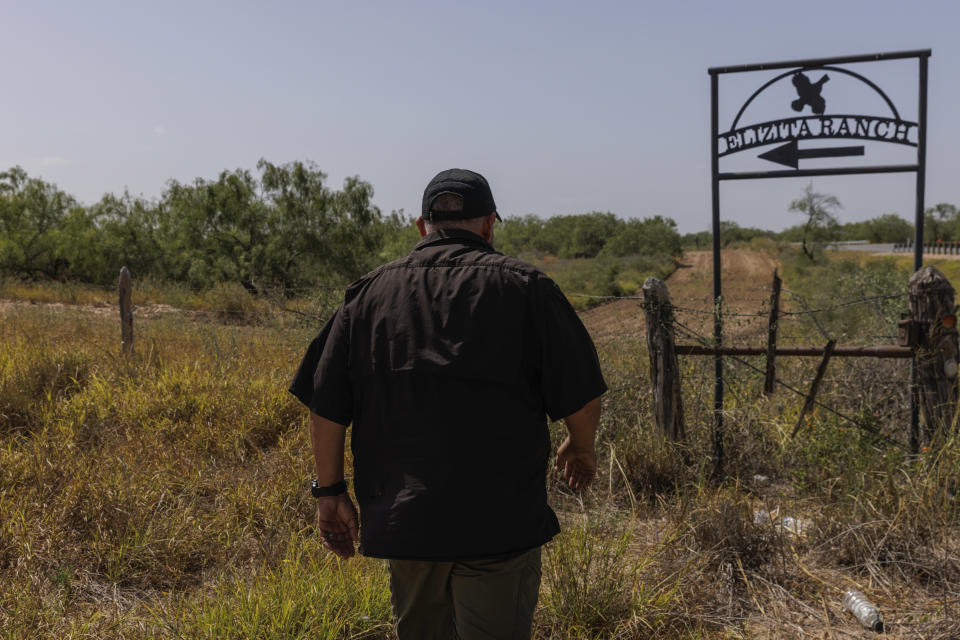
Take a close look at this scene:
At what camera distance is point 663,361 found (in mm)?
4656

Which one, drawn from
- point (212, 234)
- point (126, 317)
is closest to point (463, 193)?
point (126, 317)

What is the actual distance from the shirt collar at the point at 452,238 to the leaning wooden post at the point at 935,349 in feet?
11.8

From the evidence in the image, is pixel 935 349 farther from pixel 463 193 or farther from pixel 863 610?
pixel 463 193

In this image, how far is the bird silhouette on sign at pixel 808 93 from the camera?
488 centimetres

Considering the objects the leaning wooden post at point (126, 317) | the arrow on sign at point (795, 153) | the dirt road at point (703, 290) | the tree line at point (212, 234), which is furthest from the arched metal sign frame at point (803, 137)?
the tree line at point (212, 234)

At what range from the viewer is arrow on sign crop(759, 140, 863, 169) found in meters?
4.88

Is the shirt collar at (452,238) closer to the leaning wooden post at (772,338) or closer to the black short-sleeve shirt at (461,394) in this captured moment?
the black short-sleeve shirt at (461,394)

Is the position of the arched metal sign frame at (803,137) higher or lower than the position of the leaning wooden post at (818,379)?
higher

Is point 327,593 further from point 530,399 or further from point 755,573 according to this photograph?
point 755,573

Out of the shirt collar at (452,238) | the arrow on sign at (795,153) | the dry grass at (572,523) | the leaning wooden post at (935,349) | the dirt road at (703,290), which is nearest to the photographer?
the shirt collar at (452,238)

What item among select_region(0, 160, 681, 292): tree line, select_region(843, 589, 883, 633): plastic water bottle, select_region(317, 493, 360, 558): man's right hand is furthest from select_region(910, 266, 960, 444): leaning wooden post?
select_region(0, 160, 681, 292): tree line

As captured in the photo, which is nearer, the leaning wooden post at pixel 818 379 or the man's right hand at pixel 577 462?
the man's right hand at pixel 577 462

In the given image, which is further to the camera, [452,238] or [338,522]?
[338,522]

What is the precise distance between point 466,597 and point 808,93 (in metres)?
4.32
